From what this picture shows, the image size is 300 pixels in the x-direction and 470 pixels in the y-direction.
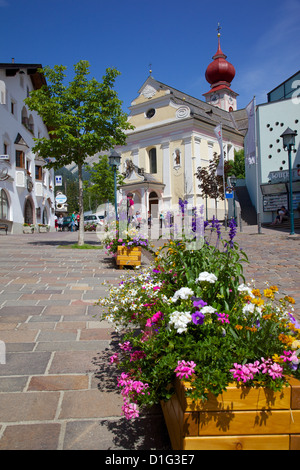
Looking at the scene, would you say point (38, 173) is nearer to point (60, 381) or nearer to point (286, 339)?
point (60, 381)

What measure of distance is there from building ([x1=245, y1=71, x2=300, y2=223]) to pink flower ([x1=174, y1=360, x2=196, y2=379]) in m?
23.0

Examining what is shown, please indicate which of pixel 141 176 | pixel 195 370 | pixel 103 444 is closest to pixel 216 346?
pixel 195 370

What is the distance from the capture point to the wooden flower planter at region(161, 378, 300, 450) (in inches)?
72.3

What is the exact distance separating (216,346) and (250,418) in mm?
380

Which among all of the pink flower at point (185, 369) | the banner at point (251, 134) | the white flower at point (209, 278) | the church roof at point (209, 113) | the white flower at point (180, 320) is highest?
the church roof at point (209, 113)

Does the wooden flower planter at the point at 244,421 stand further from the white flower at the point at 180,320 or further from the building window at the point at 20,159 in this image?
the building window at the point at 20,159

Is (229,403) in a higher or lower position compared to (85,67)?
lower

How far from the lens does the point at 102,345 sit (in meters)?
3.87

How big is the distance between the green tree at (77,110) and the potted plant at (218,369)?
1067 centimetres

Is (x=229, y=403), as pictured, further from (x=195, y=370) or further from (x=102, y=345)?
(x=102, y=345)

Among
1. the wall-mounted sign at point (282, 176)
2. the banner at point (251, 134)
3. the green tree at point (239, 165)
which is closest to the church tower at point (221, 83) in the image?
the green tree at point (239, 165)

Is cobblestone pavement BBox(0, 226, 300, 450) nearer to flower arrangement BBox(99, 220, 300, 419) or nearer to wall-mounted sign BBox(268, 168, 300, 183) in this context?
flower arrangement BBox(99, 220, 300, 419)

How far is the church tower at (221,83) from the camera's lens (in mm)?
54406

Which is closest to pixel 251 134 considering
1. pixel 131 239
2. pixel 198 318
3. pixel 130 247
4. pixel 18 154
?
pixel 131 239
